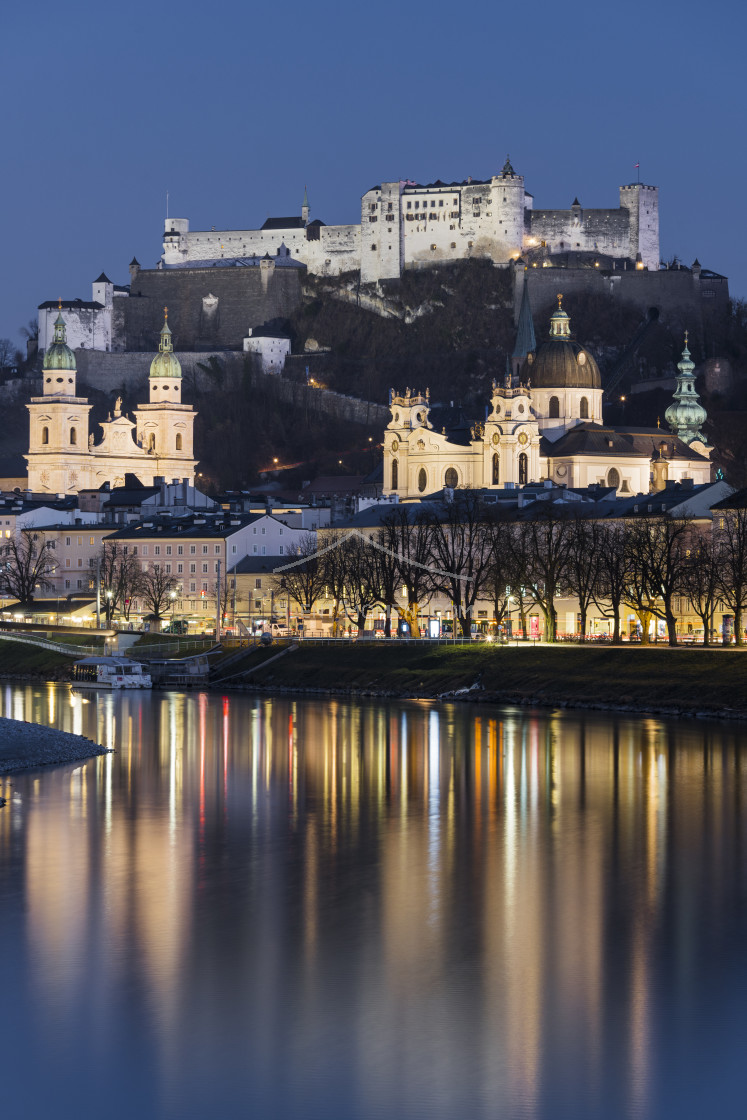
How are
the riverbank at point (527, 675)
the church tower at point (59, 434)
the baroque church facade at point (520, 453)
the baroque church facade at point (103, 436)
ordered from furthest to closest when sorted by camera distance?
the baroque church facade at point (103, 436)
the church tower at point (59, 434)
the baroque church facade at point (520, 453)
the riverbank at point (527, 675)

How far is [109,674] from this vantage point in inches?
2132

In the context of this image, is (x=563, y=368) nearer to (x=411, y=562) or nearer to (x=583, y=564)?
(x=411, y=562)

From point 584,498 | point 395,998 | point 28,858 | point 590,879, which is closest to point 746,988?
point 395,998

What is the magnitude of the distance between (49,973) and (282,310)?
101257 mm

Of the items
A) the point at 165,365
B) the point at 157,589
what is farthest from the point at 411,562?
the point at 165,365

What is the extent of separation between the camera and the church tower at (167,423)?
102m

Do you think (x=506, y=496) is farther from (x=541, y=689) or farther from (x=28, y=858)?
(x=28, y=858)

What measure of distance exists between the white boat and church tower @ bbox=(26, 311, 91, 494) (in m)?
42.4

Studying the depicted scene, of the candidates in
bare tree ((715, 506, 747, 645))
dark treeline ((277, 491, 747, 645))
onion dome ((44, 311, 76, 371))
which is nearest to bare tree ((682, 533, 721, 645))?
dark treeline ((277, 491, 747, 645))

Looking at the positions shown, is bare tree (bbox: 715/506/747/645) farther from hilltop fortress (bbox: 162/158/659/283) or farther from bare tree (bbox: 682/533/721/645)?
hilltop fortress (bbox: 162/158/659/283)

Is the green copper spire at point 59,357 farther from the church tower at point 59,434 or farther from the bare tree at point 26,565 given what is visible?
the bare tree at point 26,565

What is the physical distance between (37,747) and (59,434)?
6699cm

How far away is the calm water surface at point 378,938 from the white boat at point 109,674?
66.0 feet

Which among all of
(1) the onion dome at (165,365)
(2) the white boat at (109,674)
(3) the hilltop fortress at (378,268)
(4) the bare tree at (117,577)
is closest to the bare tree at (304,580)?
(4) the bare tree at (117,577)
